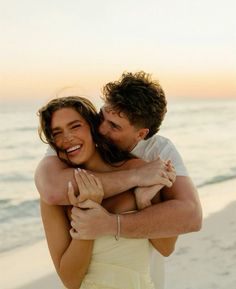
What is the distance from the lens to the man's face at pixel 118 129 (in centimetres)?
269

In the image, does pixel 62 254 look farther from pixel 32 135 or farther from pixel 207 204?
pixel 32 135

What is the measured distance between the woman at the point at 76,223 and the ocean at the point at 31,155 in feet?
16.1

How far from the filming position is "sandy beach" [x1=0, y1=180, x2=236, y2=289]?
17.5 ft

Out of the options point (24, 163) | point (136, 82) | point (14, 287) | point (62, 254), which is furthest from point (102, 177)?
point (24, 163)

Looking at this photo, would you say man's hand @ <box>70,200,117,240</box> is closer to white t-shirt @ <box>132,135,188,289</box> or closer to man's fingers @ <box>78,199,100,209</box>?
man's fingers @ <box>78,199,100,209</box>

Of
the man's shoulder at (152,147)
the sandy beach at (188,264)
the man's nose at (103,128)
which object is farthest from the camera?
the sandy beach at (188,264)

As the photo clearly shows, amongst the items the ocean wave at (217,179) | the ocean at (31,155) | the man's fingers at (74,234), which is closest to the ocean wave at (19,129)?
the ocean at (31,155)

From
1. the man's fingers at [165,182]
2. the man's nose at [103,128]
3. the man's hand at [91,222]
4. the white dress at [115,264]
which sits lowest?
the white dress at [115,264]

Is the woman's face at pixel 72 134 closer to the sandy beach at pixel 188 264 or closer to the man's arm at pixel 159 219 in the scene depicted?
the man's arm at pixel 159 219

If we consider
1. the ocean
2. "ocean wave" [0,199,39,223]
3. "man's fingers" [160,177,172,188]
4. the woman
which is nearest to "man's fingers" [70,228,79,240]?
the woman

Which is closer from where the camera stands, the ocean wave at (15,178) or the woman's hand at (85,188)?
the woman's hand at (85,188)

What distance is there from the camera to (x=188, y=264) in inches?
229

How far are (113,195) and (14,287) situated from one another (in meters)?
3.37

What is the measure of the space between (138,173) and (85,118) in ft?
1.06
